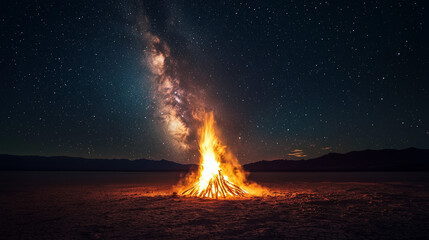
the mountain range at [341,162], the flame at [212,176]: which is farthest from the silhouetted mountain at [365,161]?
the flame at [212,176]

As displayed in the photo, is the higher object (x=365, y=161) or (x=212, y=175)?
(x=365, y=161)

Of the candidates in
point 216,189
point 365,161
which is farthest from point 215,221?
point 365,161

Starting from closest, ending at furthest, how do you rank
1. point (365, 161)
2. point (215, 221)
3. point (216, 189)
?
point (215, 221) → point (216, 189) → point (365, 161)

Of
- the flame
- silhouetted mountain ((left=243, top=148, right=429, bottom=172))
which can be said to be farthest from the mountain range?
the flame

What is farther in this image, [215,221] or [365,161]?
[365,161]

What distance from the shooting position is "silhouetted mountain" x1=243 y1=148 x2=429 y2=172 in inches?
5059

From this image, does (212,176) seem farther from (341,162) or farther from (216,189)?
(341,162)

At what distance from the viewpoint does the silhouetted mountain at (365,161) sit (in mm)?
128500

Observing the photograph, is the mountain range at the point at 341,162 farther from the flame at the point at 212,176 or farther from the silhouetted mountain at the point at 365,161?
the flame at the point at 212,176

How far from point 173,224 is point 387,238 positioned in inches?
236

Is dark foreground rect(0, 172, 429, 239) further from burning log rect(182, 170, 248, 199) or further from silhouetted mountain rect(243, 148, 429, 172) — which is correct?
silhouetted mountain rect(243, 148, 429, 172)

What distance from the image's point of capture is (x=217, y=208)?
12.3 meters

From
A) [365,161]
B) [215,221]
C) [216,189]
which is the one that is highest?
[365,161]

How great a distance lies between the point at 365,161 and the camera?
480ft
